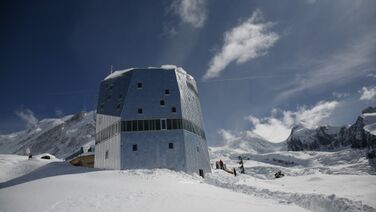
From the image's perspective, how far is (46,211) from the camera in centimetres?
1371

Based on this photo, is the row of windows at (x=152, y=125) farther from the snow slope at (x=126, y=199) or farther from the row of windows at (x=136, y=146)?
the snow slope at (x=126, y=199)

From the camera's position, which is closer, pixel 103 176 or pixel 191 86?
pixel 103 176

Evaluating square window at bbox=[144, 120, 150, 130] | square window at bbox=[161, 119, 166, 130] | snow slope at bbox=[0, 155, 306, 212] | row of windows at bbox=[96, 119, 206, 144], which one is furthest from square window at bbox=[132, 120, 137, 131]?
snow slope at bbox=[0, 155, 306, 212]

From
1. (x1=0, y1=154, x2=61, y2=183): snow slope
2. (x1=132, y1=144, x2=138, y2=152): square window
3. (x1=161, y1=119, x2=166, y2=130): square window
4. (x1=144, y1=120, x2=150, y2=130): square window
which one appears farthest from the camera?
(x1=161, y1=119, x2=166, y2=130): square window

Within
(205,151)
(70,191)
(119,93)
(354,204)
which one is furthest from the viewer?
(205,151)

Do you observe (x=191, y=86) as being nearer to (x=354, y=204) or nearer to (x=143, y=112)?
(x=143, y=112)

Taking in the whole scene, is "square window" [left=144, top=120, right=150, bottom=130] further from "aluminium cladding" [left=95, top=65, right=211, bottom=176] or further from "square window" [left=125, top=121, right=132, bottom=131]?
"square window" [left=125, top=121, right=132, bottom=131]

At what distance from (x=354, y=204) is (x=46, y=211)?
47.7ft

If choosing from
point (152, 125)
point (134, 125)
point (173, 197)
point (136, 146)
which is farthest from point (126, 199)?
point (134, 125)

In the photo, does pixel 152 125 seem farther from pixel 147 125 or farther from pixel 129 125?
pixel 129 125

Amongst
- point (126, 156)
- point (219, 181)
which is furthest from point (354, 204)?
point (126, 156)

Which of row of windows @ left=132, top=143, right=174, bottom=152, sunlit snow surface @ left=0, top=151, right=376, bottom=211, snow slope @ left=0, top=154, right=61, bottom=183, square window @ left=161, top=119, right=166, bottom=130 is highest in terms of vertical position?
square window @ left=161, top=119, right=166, bottom=130

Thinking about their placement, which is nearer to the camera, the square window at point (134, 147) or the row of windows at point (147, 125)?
the square window at point (134, 147)

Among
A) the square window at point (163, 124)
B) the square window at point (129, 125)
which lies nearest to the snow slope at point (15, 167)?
the square window at point (129, 125)
